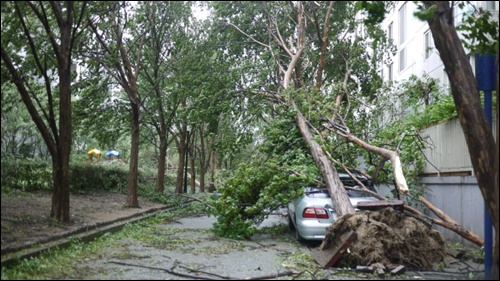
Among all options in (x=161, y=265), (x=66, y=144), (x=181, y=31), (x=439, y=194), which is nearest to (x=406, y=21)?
(x=181, y=31)

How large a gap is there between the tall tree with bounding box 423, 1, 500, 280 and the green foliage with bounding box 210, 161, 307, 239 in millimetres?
4927

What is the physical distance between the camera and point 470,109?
7.11 metres

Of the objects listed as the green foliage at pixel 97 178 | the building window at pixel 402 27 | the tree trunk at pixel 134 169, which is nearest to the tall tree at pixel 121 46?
the tree trunk at pixel 134 169

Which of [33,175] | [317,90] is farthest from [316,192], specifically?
[33,175]

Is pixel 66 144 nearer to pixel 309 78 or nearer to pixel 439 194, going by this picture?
pixel 439 194

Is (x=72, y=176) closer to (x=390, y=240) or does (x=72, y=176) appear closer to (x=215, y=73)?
(x=215, y=73)

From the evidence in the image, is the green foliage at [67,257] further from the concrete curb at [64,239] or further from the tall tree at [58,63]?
the tall tree at [58,63]

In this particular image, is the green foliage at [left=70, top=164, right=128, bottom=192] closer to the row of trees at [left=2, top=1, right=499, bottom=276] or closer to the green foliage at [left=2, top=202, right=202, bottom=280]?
the row of trees at [left=2, top=1, right=499, bottom=276]

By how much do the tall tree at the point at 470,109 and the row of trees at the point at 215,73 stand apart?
2.85ft

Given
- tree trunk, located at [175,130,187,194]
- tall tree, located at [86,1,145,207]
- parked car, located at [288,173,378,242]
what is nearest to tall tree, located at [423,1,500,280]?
parked car, located at [288,173,378,242]

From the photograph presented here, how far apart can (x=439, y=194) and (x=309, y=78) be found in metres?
9.65

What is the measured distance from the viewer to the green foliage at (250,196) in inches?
466

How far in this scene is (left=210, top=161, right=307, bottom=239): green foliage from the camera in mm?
11844

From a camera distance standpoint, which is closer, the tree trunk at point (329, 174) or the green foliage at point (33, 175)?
the tree trunk at point (329, 174)
